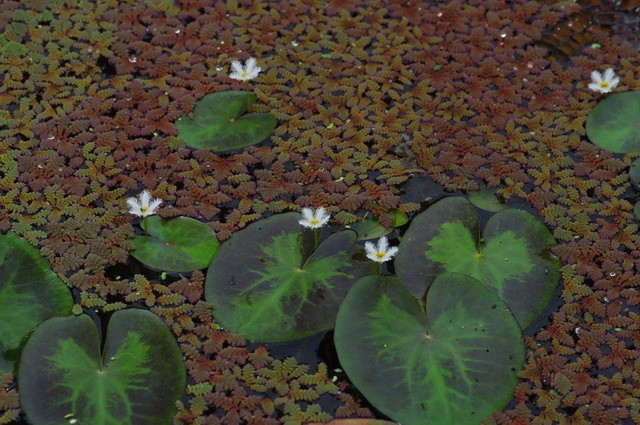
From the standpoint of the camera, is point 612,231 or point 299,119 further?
point 299,119

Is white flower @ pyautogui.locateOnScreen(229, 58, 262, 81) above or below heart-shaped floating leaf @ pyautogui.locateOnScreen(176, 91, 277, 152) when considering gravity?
above

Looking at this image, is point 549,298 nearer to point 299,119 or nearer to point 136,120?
point 299,119

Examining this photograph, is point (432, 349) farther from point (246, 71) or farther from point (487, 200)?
point (246, 71)

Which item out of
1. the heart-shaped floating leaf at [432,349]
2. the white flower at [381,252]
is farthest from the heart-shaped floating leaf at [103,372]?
the white flower at [381,252]

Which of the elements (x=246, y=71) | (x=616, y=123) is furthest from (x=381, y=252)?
(x=616, y=123)

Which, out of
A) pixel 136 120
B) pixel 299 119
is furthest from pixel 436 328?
pixel 136 120

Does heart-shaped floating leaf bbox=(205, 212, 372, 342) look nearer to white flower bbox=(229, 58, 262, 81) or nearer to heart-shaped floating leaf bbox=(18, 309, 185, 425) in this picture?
heart-shaped floating leaf bbox=(18, 309, 185, 425)

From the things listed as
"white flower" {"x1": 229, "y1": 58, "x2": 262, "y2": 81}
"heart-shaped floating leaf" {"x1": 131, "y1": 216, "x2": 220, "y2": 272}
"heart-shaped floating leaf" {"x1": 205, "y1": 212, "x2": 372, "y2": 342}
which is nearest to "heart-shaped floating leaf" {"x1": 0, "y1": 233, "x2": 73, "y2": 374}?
"heart-shaped floating leaf" {"x1": 131, "y1": 216, "x2": 220, "y2": 272}
